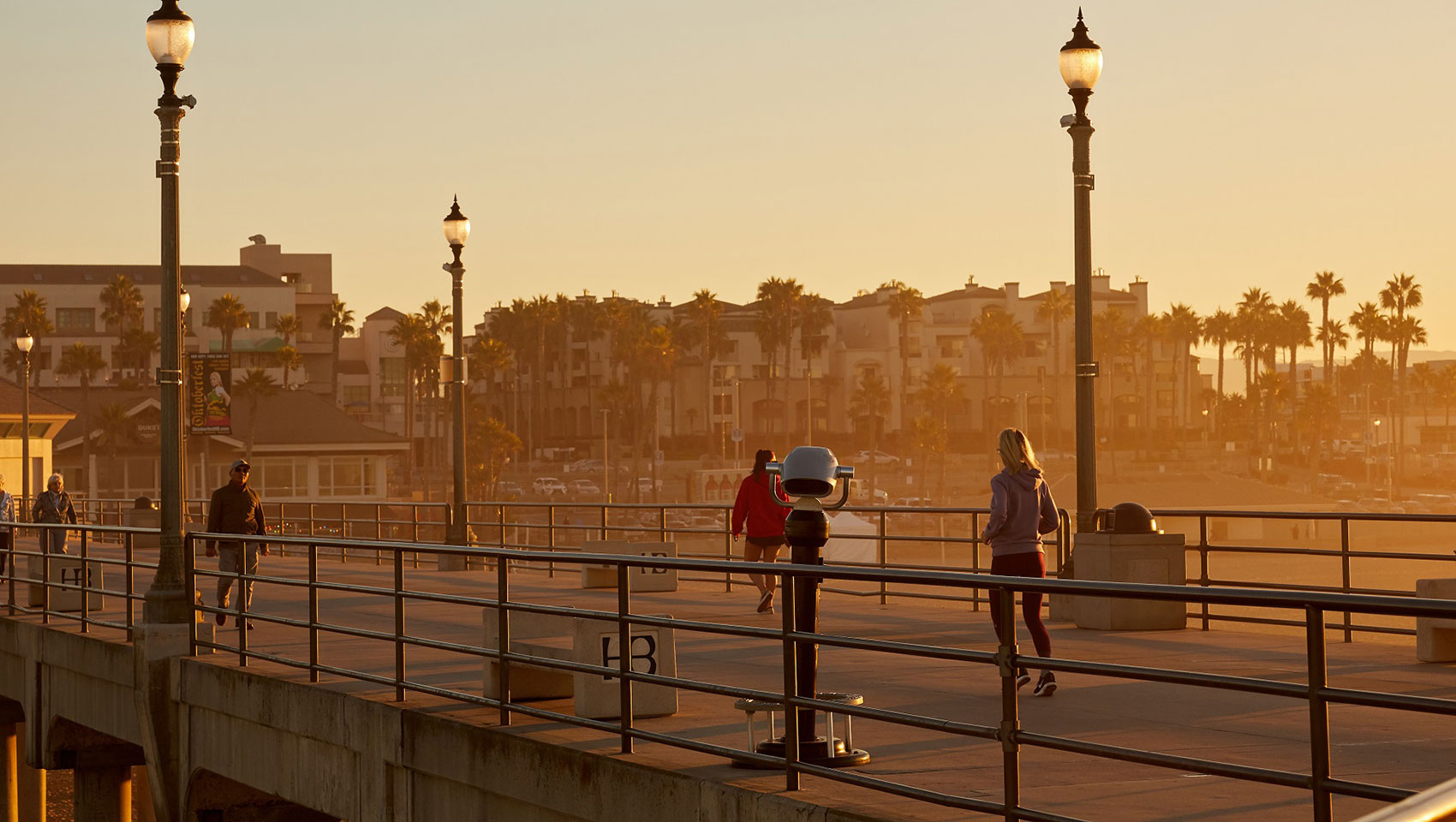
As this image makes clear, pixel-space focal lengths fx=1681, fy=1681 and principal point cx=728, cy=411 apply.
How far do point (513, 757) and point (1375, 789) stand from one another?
5.30 m

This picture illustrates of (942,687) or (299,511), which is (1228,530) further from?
(942,687)

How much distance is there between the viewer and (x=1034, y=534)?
39.2 feet

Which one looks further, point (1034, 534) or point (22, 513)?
point (22, 513)

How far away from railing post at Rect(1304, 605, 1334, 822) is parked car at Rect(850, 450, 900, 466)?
161442mm

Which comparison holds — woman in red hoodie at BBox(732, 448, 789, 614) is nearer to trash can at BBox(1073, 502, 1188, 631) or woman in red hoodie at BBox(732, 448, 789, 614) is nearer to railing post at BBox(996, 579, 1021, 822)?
trash can at BBox(1073, 502, 1188, 631)

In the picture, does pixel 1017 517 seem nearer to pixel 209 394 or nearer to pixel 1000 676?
pixel 1000 676

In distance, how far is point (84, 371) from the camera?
106 metres

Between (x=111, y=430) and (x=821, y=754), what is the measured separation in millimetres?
83355

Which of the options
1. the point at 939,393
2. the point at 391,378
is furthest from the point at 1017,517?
the point at 939,393

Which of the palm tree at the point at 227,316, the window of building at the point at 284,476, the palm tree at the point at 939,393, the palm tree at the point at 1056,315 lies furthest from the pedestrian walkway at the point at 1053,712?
the palm tree at the point at 1056,315

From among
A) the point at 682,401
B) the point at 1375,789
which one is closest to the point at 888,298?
the point at 682,401

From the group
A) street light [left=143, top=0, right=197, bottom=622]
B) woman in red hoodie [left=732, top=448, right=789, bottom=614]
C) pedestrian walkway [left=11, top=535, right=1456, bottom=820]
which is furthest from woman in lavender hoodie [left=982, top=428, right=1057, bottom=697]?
street light [left=143, top=0, right=197, bottom=622]

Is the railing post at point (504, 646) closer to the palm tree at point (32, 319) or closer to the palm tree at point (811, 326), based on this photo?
the palm tree at point (32, 319)

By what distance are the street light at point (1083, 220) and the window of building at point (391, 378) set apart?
15240 cm
